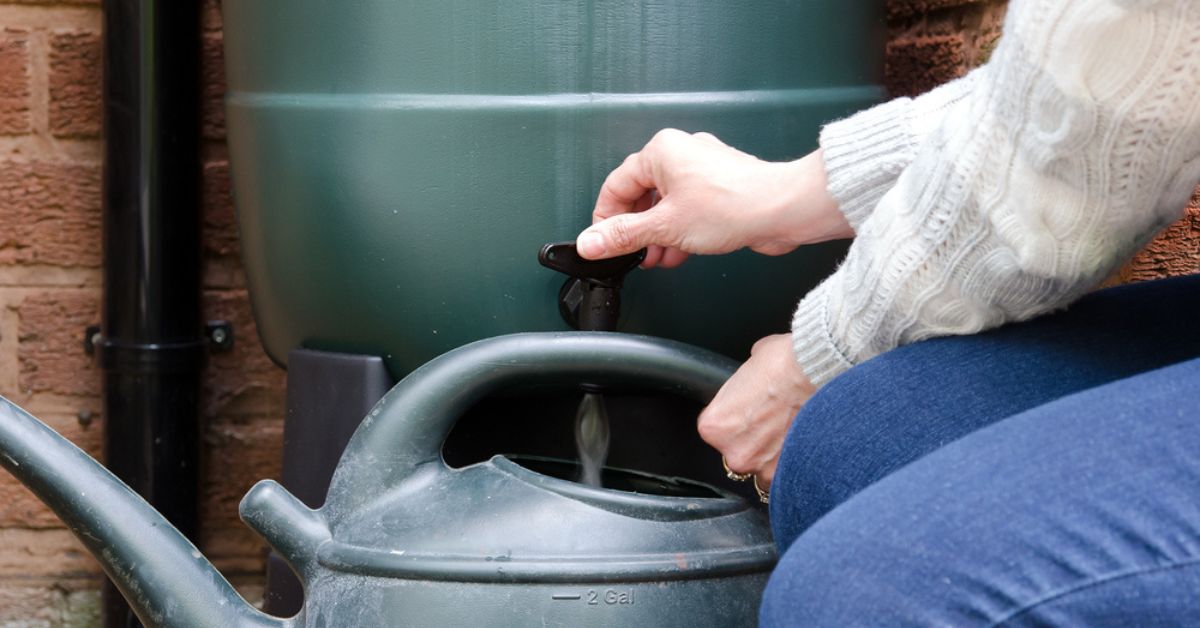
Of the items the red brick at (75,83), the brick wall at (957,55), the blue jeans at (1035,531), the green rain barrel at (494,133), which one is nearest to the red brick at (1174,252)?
the brick wall at (957,55)

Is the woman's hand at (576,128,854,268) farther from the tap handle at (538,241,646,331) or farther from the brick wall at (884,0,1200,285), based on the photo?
the brick wall at (884,0,1200,285)

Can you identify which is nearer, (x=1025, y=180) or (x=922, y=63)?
(x=1025, y=180)

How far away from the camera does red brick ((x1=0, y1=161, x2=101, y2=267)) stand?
152cm

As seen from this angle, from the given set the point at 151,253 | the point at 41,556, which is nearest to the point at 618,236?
the point at 151,253

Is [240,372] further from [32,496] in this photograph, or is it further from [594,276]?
[594,276]

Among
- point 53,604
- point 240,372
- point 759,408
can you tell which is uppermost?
point 759,408

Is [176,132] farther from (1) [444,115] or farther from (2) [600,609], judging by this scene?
(2) [600,609]

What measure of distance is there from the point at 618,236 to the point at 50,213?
0.92 meters

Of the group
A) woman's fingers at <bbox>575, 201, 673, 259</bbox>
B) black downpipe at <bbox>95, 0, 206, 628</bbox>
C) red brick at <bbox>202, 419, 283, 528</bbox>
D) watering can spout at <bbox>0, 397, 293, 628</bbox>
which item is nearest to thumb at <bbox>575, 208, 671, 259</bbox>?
woman's fingers at <bbox>575, 201, 673, 259</bbox>

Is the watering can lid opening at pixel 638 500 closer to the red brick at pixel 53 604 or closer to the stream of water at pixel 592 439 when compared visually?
the stream of water at pixel 592 439

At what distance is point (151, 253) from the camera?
1.44 meters

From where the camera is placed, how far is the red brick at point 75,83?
1502 mm

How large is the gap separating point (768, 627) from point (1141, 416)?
7.0 inches

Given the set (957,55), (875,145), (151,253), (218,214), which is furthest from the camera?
(218,214)
